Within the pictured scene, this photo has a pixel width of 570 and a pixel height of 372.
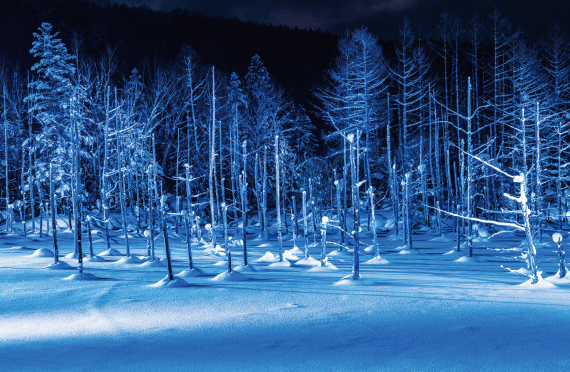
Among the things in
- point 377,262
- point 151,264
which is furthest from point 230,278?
point 377,262

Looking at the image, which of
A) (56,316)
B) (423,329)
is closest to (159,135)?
(56,316)

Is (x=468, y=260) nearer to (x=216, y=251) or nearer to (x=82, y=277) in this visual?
(x=216, y=251)

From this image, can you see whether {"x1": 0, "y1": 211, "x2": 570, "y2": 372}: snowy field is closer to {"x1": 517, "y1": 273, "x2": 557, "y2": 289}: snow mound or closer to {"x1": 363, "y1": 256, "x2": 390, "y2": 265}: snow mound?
{"x1": 517, "y1": 273, "x2": 557, "y2": 289}: snow mound

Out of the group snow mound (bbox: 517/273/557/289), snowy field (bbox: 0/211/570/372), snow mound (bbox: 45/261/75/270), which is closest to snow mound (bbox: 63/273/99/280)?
snowy field (bbox: 0/211/570/372)

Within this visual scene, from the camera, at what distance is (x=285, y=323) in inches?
201

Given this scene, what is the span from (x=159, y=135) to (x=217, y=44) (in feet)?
96.5

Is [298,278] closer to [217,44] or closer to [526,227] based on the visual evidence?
[526,227]

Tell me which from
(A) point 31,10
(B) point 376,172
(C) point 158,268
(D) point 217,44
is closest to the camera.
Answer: (C) point 158,268

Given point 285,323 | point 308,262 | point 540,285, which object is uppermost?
point 285,323

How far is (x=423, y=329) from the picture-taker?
4.75 metres

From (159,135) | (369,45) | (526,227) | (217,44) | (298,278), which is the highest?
(217,44)

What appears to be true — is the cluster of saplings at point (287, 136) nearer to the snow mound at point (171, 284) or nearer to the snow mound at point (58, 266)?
the snow mound at point (58, 266)

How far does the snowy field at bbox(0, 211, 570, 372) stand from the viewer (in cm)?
393

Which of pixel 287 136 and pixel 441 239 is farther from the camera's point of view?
pixel 287 136
